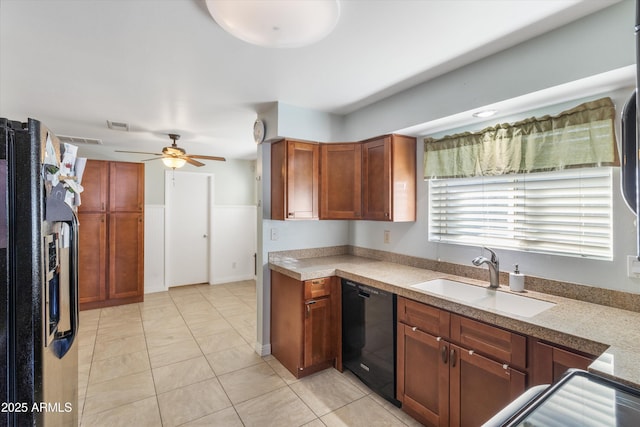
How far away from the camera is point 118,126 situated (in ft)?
11.6

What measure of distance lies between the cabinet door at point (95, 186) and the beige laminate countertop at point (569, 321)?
3500mm

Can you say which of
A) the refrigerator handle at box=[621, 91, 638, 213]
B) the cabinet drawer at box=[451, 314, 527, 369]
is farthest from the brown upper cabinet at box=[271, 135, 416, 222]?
the refrigerator handle at box=[621, 91, 638, 213]

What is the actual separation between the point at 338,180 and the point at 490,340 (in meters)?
1.86

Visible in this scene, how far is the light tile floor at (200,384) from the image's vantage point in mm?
2080

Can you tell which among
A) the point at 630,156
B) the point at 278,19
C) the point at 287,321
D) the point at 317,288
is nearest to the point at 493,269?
the point at 630,156

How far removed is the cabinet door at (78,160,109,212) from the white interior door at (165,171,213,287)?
100 cm

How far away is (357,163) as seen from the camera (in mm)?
2924

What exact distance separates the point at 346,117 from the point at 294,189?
3.40 ft

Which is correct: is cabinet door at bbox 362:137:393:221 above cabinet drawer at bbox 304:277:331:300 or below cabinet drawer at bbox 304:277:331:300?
above

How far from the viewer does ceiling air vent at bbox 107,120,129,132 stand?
3.42m

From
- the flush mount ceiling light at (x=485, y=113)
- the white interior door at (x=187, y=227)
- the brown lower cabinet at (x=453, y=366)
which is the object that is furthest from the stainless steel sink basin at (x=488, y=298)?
the white interior door at (x=187, y=227)

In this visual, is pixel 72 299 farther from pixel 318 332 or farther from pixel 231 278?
pixel 231 278

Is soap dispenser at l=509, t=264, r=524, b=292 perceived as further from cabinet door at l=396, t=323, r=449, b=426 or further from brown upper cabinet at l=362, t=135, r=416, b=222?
brown upper cabinet at l=362, t=135, r=416, b=222

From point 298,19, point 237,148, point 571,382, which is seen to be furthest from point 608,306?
point 237,148
